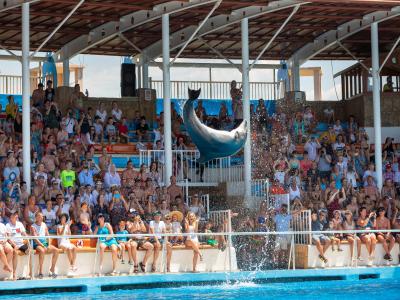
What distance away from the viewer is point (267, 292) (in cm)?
1950

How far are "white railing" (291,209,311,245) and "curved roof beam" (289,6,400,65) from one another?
6.27 m

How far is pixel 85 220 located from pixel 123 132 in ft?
23.8

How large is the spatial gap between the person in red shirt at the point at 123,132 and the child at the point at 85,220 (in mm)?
6783

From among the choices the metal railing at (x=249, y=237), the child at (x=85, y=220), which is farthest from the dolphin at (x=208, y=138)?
the child at (x=85, y=220)

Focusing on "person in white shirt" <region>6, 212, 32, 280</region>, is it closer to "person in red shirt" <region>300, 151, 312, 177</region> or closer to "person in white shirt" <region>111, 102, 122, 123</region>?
"person in red shirt" <region>300, 151, 312, 177</region>

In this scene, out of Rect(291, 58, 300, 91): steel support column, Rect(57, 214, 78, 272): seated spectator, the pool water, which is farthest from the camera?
Rect(291, 58, 300, 91): steel support column

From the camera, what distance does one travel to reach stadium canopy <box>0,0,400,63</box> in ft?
79.5

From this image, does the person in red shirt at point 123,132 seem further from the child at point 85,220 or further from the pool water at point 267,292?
the pool water at point 267,292

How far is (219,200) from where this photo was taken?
25.8m

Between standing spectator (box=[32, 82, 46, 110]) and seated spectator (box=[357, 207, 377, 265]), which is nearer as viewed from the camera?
seated spectator (box=[357, 207, 377, 265])

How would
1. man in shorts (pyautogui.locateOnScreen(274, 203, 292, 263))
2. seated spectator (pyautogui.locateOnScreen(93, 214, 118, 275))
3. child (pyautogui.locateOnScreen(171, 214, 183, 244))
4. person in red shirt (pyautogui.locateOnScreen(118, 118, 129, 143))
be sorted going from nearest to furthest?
1. seated spectator (pyautogui.locateOnScreen(93, 214, 118, 275))
2. child (pyautogui.locateOnScreen(171, 214, 183, 244))
3. man in shorts (pyautogui.locateOnScreen(274, 203, 292, 263))
4. person in red shirt (pyautogui.locateOnScreen(118, 118, 129, 143))

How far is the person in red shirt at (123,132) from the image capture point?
27.4 meters

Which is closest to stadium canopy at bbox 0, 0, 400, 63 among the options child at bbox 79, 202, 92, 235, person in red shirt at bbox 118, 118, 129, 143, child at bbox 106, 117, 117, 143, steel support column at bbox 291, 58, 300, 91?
steel support column at bbox 291, 58, 300, 91

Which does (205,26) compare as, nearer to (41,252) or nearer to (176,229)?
(176,229)
